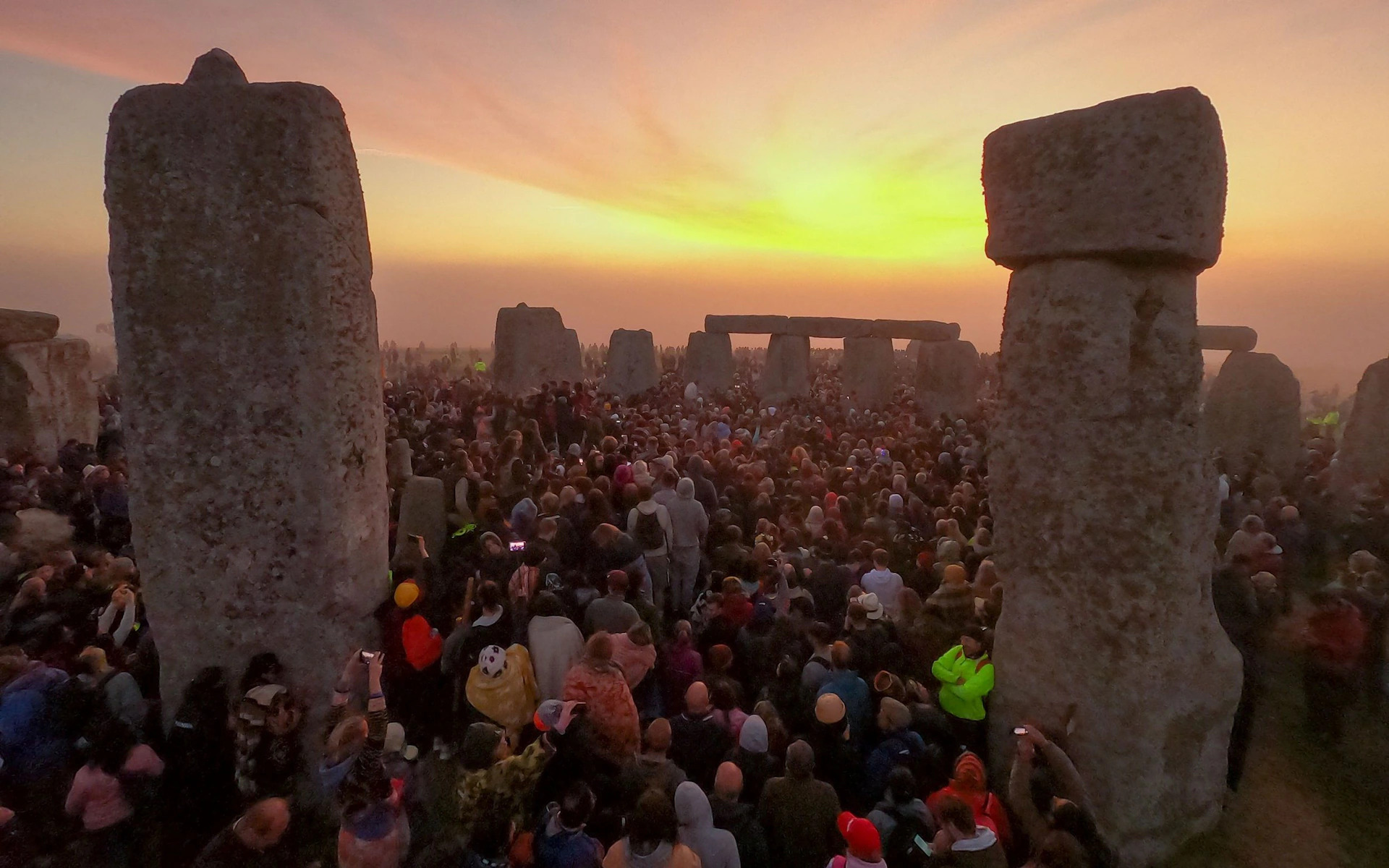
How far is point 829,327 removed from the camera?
22391 mm

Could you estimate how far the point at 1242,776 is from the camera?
4.97 meters

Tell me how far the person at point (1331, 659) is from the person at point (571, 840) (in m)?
5.68

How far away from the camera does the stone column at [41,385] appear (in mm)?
10914

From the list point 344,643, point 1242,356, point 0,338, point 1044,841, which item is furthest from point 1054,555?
point 0,338

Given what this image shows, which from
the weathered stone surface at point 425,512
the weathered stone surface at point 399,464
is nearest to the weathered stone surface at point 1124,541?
the weathered stone surface at point 425,512

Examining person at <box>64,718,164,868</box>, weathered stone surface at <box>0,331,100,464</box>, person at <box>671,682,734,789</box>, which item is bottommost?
person at <box>64,718,164,868</box>

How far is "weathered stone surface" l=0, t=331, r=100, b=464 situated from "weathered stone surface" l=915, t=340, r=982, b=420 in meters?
18.1

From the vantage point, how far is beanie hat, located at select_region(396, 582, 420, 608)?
457cm

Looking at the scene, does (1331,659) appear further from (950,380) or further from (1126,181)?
(950,380)

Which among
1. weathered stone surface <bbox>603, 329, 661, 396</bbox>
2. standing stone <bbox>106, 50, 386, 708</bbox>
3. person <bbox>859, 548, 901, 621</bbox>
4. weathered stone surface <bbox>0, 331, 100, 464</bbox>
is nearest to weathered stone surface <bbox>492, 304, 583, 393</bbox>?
weathered stone surface <bbox>603, 329, 661, 396</bbox>

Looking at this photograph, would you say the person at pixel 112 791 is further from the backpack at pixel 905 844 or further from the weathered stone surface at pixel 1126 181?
the weathered stone surface at pixel 1126 181

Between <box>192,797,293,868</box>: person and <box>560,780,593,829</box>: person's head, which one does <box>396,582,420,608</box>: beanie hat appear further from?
<box>560,780,593,829</box>: person's head

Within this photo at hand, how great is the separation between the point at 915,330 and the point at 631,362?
878 cm

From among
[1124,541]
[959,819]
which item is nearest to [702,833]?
[959,819]
